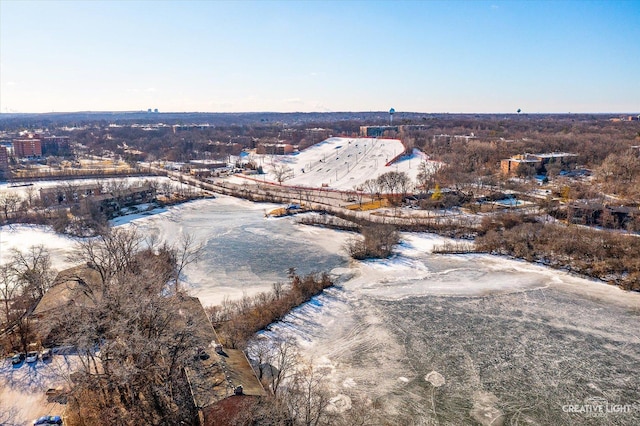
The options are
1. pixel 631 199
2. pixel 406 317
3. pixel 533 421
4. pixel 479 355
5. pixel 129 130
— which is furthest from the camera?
pixel 129 130

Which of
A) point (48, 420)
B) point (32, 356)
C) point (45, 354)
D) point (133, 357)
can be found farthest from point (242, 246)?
point (133, 357)

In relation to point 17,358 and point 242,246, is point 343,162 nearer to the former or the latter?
point 242,246

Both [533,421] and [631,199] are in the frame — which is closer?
[533,421]

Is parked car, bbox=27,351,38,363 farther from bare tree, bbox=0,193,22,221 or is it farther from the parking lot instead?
bare tree, bbox=0,193,22,221

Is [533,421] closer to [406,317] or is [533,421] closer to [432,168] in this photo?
[406,317]

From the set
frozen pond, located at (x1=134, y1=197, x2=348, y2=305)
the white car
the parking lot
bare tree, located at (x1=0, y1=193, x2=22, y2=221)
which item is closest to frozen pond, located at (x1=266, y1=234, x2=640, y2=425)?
frozen pond, located at (x1=134, y1=197, x2=348, y2=305)

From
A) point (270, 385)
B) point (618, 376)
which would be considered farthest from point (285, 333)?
point (618, 376)
